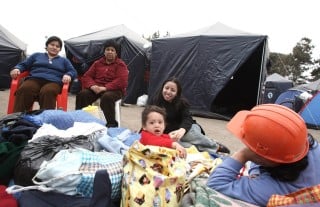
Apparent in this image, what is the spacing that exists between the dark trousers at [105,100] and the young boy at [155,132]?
1746 mm

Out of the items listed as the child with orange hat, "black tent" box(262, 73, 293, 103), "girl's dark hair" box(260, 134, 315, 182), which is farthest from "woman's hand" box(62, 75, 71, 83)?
"black tent" box(262, 73, 293, 103)

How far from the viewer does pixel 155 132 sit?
94.7 inches

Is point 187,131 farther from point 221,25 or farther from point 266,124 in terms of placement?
point 221,25

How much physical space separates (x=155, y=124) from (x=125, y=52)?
304 inches

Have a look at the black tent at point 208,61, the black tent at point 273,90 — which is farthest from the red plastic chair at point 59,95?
the black tent at point 273,90

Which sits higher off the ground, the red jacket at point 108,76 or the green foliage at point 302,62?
the red jacket at point 108,76

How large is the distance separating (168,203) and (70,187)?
53cm

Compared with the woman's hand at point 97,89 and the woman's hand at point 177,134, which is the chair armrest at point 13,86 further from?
the woman's hand at point 177,134

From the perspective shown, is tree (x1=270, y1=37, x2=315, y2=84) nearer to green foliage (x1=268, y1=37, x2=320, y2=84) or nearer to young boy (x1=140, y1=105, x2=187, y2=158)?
green foliage (x1=268, y1=37, x2=320, y2=84)

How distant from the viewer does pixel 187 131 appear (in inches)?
140

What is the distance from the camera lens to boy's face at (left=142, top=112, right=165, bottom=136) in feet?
7.91

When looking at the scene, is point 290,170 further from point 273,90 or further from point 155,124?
point 273,90

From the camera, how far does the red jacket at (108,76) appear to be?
14.8ft

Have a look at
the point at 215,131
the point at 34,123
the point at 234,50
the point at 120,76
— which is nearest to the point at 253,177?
the point at 34,123
